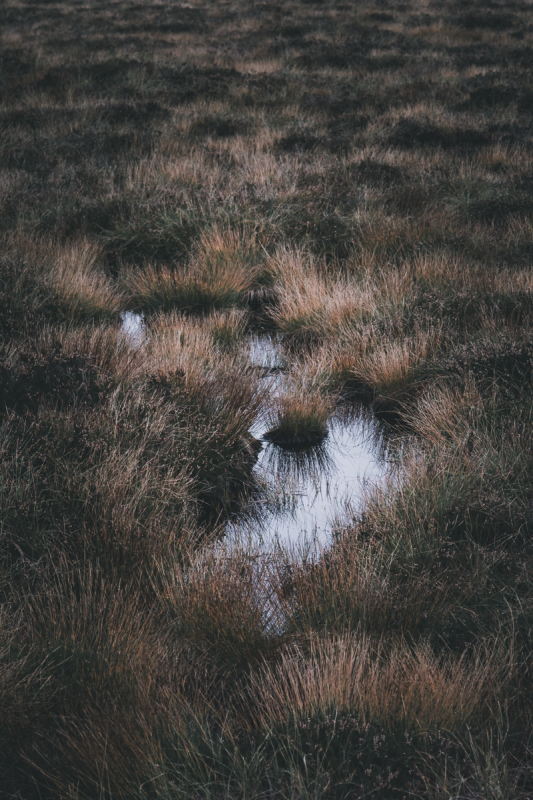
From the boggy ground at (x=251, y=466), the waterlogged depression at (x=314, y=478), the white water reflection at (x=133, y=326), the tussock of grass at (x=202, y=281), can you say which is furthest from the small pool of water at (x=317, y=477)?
the tussock of grass at (x=202, y=281)

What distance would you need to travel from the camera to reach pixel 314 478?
10.0 ft

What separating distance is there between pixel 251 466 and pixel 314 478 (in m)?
0.34

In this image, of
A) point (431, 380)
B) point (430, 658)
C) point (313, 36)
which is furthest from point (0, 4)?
point (430, 658)

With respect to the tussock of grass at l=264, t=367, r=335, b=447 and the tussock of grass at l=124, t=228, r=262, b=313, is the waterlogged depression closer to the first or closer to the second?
the tussock of grass at l=264, t=367, r=335, b=447

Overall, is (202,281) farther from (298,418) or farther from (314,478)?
(314,478)

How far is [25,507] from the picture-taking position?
2.35 meters

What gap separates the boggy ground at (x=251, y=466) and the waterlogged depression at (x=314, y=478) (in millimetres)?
111

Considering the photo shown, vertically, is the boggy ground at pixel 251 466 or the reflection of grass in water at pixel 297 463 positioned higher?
the boggy ground at pixel 251 466

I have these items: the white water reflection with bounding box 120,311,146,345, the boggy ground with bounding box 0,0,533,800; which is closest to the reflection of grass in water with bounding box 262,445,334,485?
the boggy ground with bounding box 0,0,533,800

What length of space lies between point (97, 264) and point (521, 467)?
3.92m

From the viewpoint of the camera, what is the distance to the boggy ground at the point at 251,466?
1.55 meters

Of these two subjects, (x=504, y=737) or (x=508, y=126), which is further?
(x=508, y=126)

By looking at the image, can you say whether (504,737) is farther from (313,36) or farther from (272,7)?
(272,7)

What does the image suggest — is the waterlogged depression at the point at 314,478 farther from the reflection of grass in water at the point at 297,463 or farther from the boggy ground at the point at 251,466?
the boggy ground at the point at 251,466
